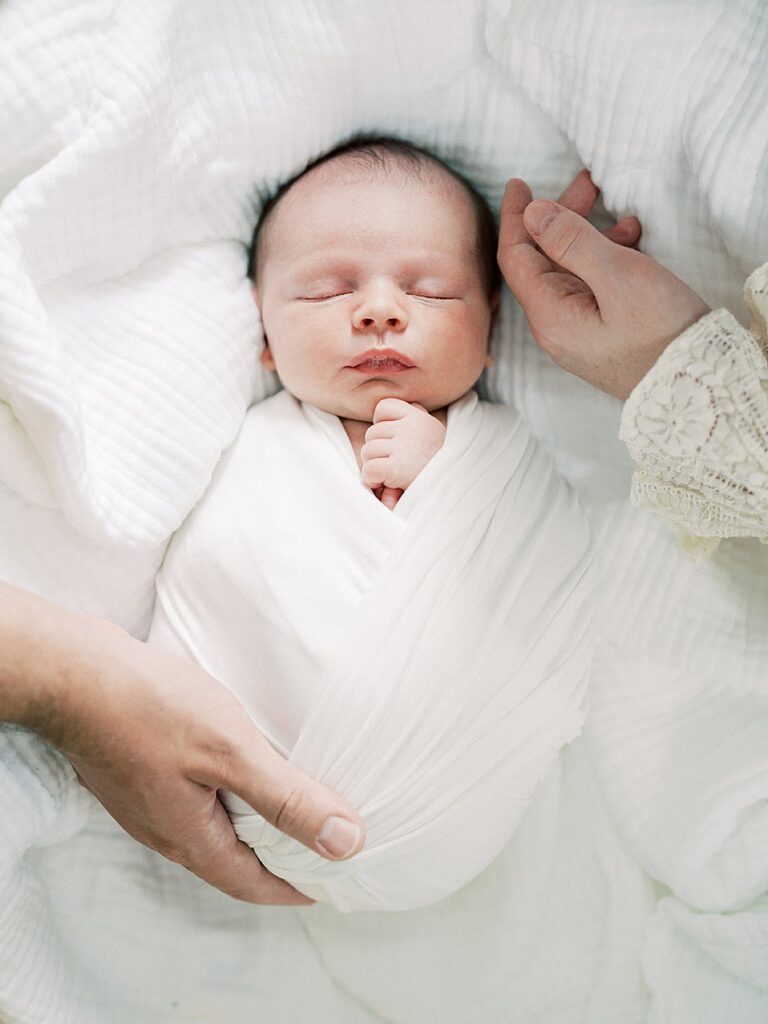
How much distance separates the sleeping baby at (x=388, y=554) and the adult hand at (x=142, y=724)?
2.7 inches

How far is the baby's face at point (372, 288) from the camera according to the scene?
1.12m

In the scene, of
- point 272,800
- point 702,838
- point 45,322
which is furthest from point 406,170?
point 702,838

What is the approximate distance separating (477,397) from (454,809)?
1.69ft

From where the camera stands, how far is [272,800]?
931 mm

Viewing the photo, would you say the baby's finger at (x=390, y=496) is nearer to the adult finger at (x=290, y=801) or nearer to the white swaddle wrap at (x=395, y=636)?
the white swaddle wrap at (x=395, y=636)

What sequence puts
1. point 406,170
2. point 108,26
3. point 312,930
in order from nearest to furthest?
point 108,26, point 406,170, point 312,930

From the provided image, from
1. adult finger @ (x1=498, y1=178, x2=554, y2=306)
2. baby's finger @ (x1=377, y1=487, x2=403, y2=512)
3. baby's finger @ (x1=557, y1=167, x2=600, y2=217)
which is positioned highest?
baby's finger @ (x1=557, y1=167, x2=600, y2=217)

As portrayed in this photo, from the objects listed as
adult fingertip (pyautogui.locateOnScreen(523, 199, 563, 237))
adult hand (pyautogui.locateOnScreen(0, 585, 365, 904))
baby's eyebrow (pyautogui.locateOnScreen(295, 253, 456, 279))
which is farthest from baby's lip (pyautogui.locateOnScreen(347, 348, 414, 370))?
adult hand (pyautogui.locateOnScreen(0, 585, 365, 904))

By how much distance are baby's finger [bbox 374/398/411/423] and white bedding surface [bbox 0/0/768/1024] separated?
0.18 meters

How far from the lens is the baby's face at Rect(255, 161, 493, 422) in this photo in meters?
1.12

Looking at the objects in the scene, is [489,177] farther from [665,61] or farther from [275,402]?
[275,402]

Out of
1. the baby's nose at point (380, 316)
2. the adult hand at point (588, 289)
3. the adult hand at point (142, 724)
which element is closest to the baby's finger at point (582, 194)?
the adult hand at point (588, 289)

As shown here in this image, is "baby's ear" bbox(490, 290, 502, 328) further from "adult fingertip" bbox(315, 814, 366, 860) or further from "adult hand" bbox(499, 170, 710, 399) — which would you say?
"adult fingertip" bbox(315, 814, 366, 860)

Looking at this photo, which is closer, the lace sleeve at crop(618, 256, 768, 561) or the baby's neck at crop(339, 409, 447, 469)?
the lace sleeve at crop(618, 256, 768, 561)
